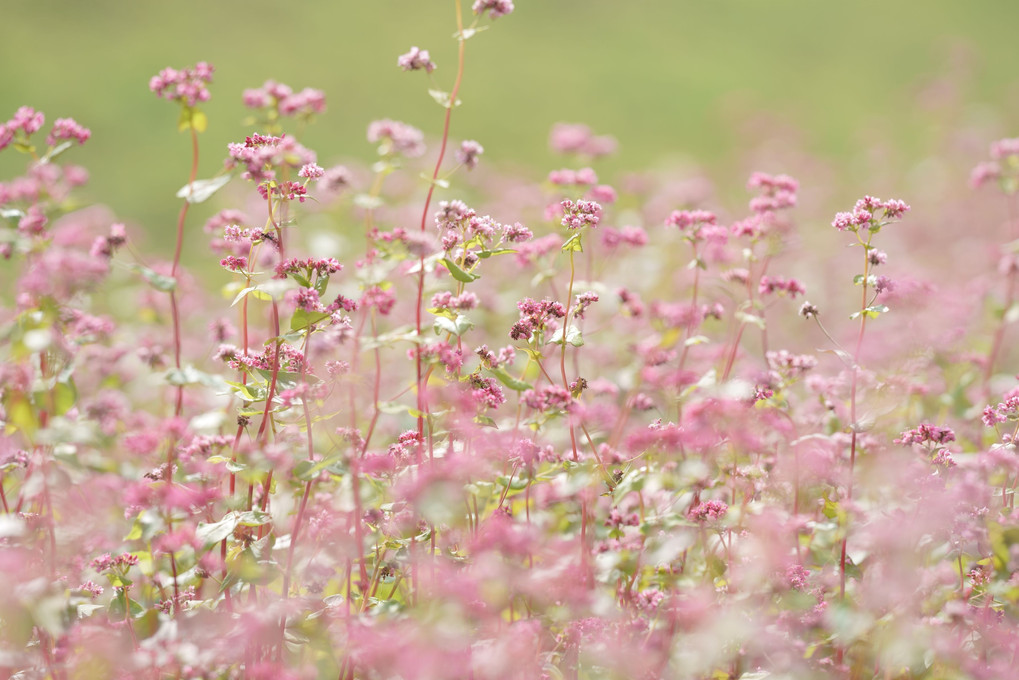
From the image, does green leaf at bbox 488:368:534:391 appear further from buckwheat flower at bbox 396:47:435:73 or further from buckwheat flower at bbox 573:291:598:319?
buckwheat flower at bbox 396:47:435:73

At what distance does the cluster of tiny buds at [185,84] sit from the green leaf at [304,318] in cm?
75

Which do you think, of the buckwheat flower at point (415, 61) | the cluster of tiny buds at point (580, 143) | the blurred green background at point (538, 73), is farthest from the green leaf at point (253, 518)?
the blurred green background at point (538, 73)

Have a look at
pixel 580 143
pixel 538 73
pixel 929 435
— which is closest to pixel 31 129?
pixel 580 143

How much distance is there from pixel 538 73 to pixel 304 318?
996cm

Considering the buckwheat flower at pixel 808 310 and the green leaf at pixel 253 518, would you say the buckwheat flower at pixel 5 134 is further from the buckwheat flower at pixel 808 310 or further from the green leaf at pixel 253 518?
the buckwheat flower at pixel 808 310

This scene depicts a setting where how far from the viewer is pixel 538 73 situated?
11.5m

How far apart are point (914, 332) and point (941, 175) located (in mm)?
4711

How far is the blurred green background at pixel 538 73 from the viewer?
8.87m

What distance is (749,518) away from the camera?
2.53 meters

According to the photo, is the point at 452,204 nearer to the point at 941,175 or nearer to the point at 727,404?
the point at 727,404

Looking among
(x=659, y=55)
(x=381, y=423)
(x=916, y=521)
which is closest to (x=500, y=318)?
(x=381, y=423)

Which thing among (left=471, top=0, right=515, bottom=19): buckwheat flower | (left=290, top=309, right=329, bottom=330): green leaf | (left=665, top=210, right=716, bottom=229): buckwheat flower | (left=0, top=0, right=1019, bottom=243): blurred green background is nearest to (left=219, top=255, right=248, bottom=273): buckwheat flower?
(left=290, top=309, right=329, bottom=330): green leaf

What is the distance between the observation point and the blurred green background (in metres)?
8.87

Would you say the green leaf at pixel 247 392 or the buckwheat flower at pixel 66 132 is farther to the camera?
the buckwheat flower at pixel 66 132
